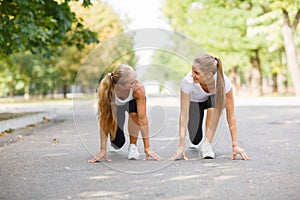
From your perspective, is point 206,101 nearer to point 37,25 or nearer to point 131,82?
point 131,82

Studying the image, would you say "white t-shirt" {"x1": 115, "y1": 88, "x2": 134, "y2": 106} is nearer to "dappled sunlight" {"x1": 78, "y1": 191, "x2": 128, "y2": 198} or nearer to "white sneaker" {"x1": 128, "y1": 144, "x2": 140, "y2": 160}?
"white sneaker" {"x1": 128, "y1": 144, "x2": 140, "y2": 160}

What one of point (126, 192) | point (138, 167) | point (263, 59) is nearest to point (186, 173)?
point (138, 167)

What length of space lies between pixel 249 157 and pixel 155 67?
1604mm

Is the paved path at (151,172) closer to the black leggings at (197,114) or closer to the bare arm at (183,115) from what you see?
the bare arm at (183,115)

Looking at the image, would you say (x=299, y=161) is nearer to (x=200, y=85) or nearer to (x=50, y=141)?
(x=200, y=85)

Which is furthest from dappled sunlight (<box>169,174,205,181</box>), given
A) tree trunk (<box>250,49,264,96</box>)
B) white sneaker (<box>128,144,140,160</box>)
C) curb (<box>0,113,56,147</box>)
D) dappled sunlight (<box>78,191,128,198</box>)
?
tree trunk (<box>250,49,264,96</box>)

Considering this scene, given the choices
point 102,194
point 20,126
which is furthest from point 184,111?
point 20,126

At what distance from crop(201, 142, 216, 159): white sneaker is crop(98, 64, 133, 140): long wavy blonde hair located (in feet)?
3.65

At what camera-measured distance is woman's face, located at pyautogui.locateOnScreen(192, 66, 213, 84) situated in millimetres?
5051

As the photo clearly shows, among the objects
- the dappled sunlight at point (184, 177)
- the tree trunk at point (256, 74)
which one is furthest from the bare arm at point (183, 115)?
the tree trunk at point (256, 74)

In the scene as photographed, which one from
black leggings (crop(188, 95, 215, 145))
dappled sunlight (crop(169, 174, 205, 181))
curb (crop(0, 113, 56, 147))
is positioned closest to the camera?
dappled sunlight (crop(169, 174, 205, 181))

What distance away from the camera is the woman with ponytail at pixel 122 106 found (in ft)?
16.8

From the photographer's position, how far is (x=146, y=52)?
538cm

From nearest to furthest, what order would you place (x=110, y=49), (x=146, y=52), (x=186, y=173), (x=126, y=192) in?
(x=126, y=192) < (x=186, y=173) < (x=146, y=52) < (x=110, y=49)
